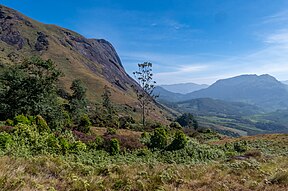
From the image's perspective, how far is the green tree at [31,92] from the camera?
2697cm

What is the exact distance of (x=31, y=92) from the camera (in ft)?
91.1

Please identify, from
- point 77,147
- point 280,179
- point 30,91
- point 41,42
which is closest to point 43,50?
point 41,42

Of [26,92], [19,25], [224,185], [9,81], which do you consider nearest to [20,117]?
[26,92]

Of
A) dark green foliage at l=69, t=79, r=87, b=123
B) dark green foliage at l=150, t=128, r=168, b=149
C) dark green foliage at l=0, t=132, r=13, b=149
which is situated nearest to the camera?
dark green foliage at l=0, t=132, r=13, b=149

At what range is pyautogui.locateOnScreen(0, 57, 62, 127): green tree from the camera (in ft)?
→ 88.5

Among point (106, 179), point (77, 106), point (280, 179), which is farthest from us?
point (77, 106)

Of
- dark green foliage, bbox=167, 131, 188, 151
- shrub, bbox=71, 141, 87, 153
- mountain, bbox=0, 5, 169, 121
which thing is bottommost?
dark green foliage, bbox=167, 131, 188, 151

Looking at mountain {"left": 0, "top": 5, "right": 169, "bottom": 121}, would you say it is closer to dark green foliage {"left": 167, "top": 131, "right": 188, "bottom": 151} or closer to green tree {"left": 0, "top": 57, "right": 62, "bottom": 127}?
green tree {"left": 0, "top": 57, "right": 62, "bottom": 127}

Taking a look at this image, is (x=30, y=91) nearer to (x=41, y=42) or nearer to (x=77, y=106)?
(x=77, y=106)

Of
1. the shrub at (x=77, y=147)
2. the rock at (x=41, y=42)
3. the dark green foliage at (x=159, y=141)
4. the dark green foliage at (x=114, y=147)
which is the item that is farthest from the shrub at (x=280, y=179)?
the rock at (x=41, y=42)

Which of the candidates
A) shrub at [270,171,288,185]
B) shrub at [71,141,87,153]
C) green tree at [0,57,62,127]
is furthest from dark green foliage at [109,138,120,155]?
green tree at [0,57,62,127]

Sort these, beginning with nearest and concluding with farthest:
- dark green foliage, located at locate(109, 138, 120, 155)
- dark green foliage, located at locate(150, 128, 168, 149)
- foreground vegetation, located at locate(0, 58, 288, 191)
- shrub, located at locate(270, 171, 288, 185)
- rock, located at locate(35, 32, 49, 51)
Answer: foreground vegetation, located at locate(0, 58, 288, 191)
shrub, located at locate(270, 171, 288, 185)
dark green foliage, located at locate(109, 138, 120, 155)
dark green foliage, located at locate(150, 128, 168, 149)
rock, located at locate(35, 32, 49, 51)

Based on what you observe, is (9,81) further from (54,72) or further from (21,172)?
(21,172)

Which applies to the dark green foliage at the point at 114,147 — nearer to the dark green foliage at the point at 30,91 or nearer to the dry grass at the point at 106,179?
the dry grass at the point at 106,179
